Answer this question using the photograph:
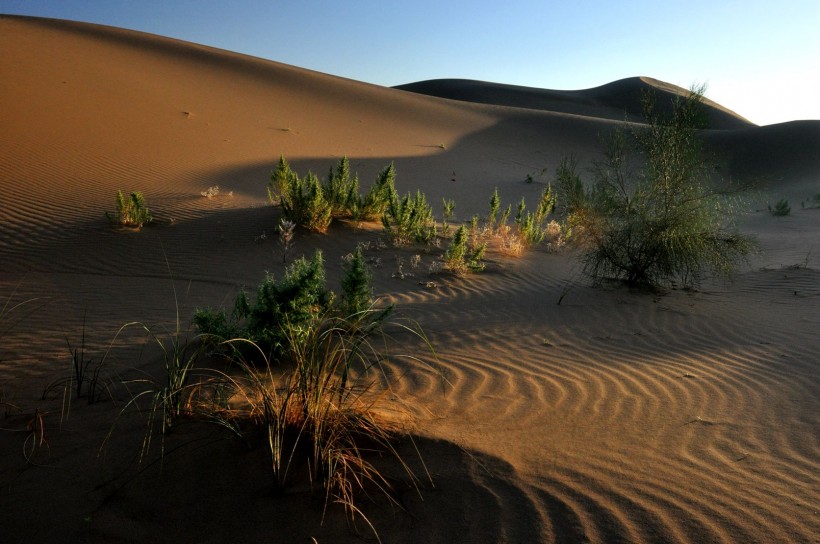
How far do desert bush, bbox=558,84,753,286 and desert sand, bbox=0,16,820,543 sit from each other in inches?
19.5

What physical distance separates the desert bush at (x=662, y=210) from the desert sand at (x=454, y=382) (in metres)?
0.49

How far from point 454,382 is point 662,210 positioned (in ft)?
15.5

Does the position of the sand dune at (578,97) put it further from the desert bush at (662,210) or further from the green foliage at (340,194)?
the desert bush at (662,210)

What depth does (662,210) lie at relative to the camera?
23.5 ft

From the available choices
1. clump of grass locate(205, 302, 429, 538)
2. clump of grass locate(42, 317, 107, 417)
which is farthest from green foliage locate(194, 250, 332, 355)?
clump of grass locate(205, 302, 429, 538)

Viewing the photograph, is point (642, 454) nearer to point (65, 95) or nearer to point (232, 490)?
point (232, 490)

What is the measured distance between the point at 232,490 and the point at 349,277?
289cm

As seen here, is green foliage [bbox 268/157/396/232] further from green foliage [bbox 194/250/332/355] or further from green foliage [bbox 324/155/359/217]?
green foliage [bbox 194/250/332/355]

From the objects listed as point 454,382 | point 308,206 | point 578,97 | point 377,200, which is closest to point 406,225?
point 377,200

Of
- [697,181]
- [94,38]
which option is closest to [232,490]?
[697,181]

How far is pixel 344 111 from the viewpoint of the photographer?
3059cm

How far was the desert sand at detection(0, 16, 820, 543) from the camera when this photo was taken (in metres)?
2.34

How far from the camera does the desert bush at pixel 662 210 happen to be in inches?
276

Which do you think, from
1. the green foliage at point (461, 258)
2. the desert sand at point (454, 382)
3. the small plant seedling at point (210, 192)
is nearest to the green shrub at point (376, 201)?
the desert sand at point (454, 382)
